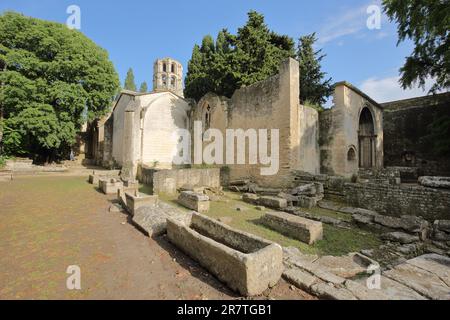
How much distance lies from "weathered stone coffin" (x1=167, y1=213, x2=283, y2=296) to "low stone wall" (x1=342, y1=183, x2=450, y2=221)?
608 centimetres

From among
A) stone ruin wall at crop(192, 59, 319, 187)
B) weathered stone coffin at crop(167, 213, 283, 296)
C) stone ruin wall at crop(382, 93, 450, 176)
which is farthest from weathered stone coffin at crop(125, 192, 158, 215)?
stone ruin wall at crop(382, 93, 450, 176)

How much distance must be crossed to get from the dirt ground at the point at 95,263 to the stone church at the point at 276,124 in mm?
8182

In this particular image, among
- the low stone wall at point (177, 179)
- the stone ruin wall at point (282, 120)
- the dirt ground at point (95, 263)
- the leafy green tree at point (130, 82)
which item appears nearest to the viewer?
the dirt ground at point (95, 263)

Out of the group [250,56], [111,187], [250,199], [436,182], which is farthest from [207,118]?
[436,182]

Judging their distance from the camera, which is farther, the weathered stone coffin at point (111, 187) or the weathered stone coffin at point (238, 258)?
the weathered stone coffin at point (111, 187)

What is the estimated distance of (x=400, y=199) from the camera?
6699mm

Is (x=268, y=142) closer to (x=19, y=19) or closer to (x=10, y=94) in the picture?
(x=10, y=94)

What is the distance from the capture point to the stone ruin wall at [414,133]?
49.1 feet

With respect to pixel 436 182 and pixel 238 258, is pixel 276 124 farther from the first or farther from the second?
pixel 238 258

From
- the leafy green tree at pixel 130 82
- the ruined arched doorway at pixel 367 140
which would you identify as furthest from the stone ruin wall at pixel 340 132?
the leafy green tree at pixel 130 82

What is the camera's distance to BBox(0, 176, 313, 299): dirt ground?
2.63m

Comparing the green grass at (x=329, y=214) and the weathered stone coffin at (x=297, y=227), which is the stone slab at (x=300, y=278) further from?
the green grass at (x=329, y=214)

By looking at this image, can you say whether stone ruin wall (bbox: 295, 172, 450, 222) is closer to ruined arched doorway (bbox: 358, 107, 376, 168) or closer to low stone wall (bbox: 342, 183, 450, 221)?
low stone wall (bbox: 342, 183, 450, 221)
